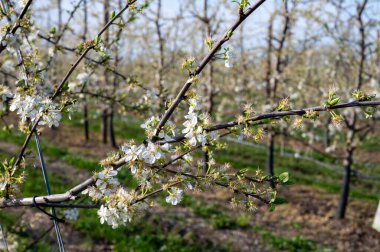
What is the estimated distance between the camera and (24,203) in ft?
6.38

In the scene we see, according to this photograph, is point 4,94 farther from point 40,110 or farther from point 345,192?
point 345,192

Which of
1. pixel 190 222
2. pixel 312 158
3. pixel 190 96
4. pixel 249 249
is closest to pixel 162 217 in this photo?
pixel 190 222

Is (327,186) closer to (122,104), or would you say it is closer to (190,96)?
(122,104)

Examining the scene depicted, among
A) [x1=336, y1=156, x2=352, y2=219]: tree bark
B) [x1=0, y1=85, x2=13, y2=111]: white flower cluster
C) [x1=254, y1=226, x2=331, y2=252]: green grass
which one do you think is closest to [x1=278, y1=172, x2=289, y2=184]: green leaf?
[x1=0, y1=85, x2=13, y2=111]: white flower cluster

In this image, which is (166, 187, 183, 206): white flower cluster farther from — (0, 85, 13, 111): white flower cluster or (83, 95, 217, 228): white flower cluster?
(0, 85, 13, 111): white flower cluster

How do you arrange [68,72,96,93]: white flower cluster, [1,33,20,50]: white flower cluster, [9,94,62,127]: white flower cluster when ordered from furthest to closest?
1. [68,72,96,93]: white flower cluster
2. [1,33,20,50]: white flower cluster
3. [9,94,62,127]: white flower cluster

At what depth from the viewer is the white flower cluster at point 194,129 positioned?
1635 mm

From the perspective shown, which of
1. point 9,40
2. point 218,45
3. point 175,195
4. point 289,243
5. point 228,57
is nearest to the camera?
point 218,45

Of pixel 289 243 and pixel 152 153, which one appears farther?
pixel 289 243

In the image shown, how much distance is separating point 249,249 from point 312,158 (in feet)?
30.8

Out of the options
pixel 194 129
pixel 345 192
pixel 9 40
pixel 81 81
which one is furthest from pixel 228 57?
pixel 345 192

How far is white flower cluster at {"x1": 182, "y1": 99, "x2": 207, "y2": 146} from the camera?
1.63 m

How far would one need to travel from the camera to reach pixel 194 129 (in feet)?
5.44

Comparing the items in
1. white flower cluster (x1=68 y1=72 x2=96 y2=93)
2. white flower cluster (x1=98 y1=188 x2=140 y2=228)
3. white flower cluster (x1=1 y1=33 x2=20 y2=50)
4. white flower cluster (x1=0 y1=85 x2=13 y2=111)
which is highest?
white flower cluster (x1=68 y1=72 x2=96 y2=93)
